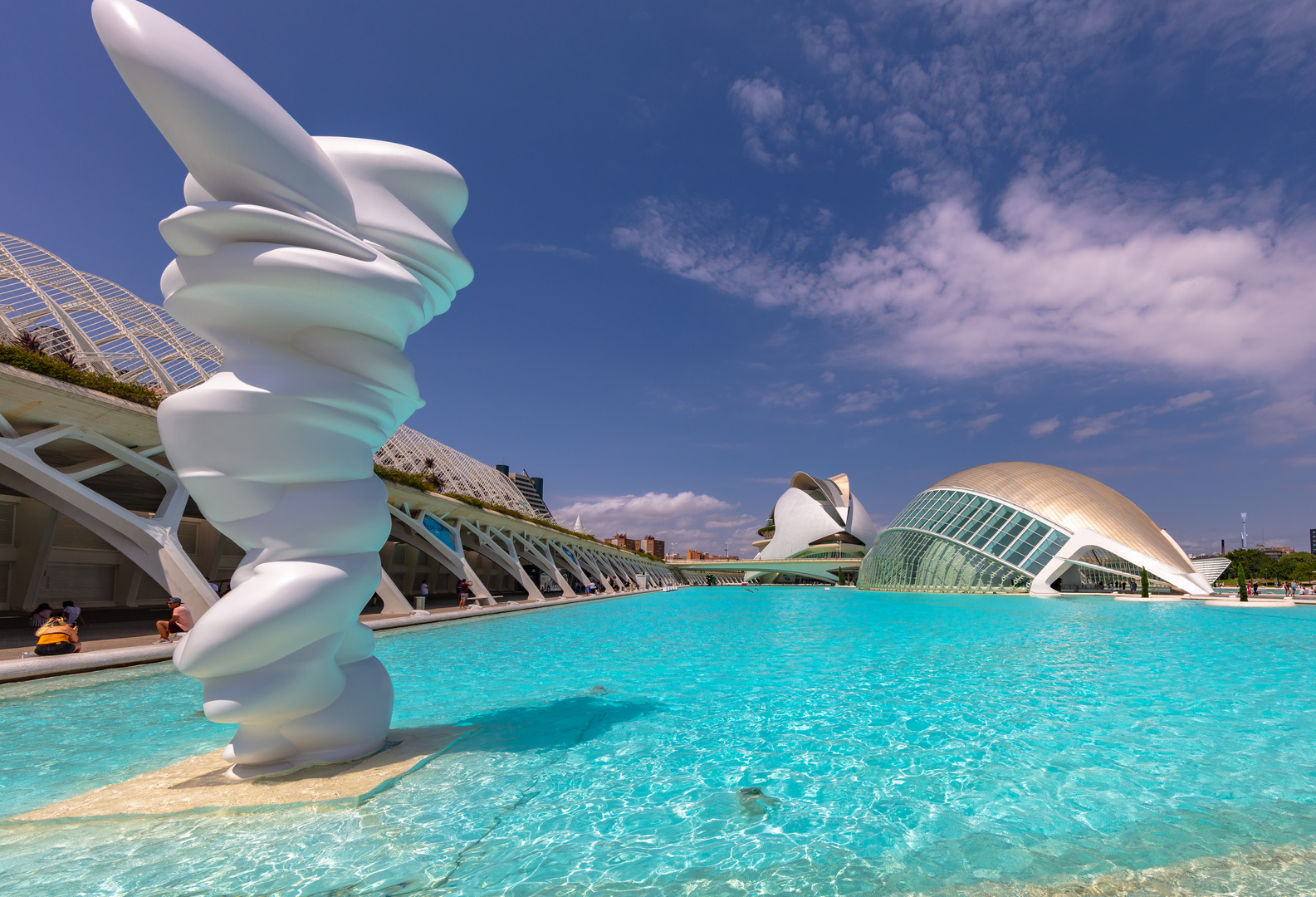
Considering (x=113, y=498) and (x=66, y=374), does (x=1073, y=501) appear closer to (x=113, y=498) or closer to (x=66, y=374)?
(x=66, y=374)

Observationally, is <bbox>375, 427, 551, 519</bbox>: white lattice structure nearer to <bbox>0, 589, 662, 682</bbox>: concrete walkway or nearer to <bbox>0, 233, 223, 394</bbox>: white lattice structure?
<bbox>0, 233, 223, 394</bbox>: white lattice structure

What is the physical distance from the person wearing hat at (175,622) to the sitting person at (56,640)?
165 centimetres

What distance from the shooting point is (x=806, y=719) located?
21.2ft

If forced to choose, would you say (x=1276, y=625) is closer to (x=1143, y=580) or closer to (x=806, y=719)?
(x=1143, y=580)

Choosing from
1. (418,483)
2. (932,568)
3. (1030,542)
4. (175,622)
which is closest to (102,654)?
(175,622)

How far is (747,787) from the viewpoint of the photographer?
450cm

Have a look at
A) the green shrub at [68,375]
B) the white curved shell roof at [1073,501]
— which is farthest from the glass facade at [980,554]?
the green shrub at [68,375]

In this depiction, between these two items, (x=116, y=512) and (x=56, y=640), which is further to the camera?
(x=116, y=512)

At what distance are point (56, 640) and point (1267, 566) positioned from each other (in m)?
97.7

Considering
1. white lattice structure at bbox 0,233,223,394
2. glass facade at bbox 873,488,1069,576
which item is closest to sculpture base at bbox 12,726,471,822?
white lattice structure at bbox 0,233,223,394

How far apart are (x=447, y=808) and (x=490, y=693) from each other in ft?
13.5

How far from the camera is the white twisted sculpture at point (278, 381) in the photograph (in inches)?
Answer: 160

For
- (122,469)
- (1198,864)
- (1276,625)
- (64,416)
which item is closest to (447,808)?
(1198,864)

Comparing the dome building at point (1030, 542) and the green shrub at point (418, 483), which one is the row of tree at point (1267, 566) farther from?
the green shrub at point (418, 483)
